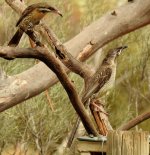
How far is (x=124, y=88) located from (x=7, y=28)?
23.9 ft

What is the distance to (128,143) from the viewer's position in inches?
132

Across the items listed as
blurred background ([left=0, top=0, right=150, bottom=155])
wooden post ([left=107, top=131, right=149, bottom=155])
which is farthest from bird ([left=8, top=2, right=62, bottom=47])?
blurred background ([left=0, top=0, right=150, bottom=155])

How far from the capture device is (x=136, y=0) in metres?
7.09

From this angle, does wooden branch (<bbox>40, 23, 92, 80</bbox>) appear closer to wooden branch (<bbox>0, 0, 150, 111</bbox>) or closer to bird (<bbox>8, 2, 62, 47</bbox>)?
wooden branch (<bbox>0, 0, 150, 111</bbox>)

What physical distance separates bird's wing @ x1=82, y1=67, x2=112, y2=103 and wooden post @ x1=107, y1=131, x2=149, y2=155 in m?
2.11

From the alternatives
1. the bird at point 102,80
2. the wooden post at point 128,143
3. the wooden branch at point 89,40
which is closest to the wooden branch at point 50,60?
the wooden post at point 128,143

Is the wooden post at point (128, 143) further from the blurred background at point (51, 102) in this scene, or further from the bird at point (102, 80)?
the blurred background at point (51, 102)

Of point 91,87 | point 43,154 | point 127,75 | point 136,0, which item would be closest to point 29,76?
point 91,87

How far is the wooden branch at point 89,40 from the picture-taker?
605 cm

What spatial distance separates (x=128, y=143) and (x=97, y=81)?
2539mm

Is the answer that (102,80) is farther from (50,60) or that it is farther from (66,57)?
(50,60)

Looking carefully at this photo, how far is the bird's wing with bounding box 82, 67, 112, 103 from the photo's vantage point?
18.5 feet

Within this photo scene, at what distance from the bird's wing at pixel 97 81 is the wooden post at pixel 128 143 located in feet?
6.92

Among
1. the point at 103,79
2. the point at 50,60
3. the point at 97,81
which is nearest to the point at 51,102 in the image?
the point at 103,79
